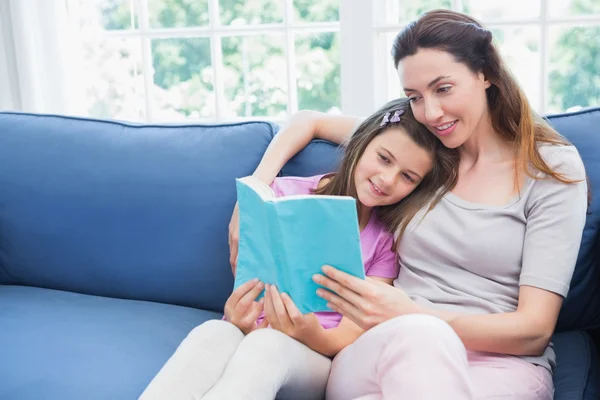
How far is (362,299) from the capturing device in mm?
1382

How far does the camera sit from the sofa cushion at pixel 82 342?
59.7 inches

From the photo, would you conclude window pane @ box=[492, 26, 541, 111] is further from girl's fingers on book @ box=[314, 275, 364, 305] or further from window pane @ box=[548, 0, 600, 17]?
girl's fingers on book @ box=[314, 275, 364, 305]

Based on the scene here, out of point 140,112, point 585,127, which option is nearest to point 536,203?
point 585,127

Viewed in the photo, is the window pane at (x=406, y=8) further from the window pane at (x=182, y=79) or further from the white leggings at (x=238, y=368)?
the white leggings at (x=238, y=368)

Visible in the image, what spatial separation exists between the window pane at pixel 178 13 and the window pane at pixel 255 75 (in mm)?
131

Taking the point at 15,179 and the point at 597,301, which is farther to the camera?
the point at 15,179

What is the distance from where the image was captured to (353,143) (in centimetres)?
171

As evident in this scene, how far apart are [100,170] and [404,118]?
845mm

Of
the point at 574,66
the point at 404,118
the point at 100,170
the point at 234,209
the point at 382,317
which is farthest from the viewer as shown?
the point at 574,66

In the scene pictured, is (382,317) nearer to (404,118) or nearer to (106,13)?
(404,118)

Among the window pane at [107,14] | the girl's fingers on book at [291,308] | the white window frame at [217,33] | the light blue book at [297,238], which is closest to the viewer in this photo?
the light blue book at [297,238]

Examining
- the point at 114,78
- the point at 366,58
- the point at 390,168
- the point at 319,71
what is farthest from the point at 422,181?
the point at 114,78

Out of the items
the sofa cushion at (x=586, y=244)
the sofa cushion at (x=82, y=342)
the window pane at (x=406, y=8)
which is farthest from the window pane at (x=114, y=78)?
the sofa cushion at (x=586, y=244)

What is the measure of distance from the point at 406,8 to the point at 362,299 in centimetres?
145
